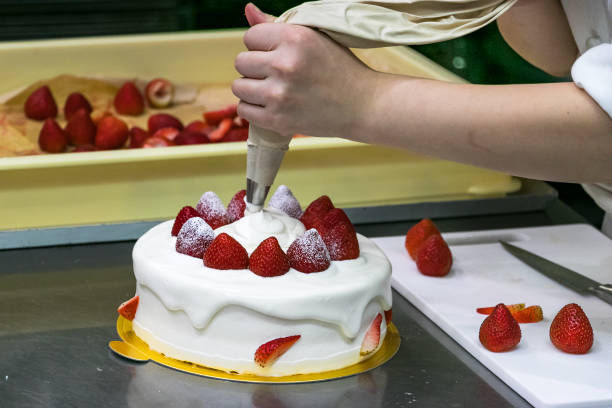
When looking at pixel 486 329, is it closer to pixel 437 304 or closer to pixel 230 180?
pixel 437 304

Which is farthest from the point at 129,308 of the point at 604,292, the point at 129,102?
the point at 129,102

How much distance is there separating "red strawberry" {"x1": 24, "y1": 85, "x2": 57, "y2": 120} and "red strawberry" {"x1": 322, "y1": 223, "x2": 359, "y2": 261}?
0.82m

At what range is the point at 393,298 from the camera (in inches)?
41.4

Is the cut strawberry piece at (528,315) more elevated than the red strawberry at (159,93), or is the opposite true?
the cut strawberry piece at (528,315)

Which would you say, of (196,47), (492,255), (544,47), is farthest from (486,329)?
(196,47)

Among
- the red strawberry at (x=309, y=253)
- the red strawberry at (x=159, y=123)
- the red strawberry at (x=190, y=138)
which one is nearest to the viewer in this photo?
the red strawberry at (x=309, y=253)

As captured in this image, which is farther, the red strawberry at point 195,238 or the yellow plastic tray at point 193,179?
the yellow plastic tray at point 193,179

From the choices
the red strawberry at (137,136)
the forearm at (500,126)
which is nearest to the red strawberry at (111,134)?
the red strawberry at (137,136)

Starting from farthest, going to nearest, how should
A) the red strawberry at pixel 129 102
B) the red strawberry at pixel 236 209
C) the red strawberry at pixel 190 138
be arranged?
the red strawberry at pixel 129 102 < the red strawberry at pixel 190 138 < the red strawberry at pixel 236 209

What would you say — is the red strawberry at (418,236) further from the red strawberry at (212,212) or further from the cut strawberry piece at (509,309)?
the red strawberry at (212,212)

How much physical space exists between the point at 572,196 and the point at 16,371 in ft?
3.05

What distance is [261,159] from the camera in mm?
904

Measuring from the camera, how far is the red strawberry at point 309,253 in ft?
2.89

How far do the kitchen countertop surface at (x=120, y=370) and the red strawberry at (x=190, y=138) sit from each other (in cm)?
36
